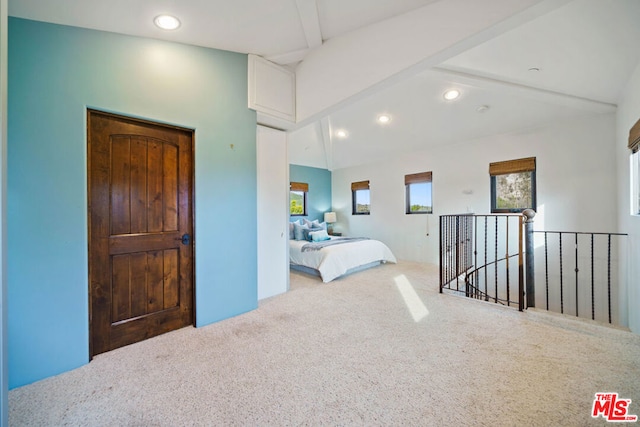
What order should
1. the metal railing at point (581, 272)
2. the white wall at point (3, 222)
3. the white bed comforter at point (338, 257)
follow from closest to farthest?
the white wall at point (3, 222), the metal railing at point (581, 272), the white bed comforter at point (338, 257)

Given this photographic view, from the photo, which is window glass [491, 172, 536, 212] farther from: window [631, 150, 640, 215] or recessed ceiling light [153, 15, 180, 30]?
recessed ceiling light [153, 15, 180, 30]

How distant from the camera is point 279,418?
4.47 ft

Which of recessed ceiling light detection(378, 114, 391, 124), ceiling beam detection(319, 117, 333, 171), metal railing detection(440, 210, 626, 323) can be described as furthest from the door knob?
recessed ceiling light detection(378, 114, 391, 124)

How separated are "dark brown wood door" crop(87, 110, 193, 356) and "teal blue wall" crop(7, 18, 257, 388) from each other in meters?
0.10

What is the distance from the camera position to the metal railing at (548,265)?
3.30 m

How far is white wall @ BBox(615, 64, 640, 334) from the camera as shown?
2.49m

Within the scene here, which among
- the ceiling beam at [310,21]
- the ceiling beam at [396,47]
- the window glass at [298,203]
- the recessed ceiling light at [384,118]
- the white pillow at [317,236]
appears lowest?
the white pillow at [317,236]

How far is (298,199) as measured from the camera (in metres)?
6.89

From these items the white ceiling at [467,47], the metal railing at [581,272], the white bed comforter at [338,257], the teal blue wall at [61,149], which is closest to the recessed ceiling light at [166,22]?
the white ceiling at [467,47]

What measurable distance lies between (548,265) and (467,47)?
3.83m

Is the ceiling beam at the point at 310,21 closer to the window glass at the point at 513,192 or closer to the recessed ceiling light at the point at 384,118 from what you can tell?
the recessed ceiling light at the point at 384,118

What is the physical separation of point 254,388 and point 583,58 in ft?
13.2

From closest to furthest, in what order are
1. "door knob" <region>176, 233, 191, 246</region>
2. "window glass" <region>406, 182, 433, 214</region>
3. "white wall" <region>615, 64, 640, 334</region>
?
"door knob" <region>176, 233, 191, 246</region> → "white wall" <region>615, 64, 640, 334</region> → "window glass" <region>406, 182, 433, 214</region>

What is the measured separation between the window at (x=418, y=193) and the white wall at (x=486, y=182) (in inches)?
4.9
